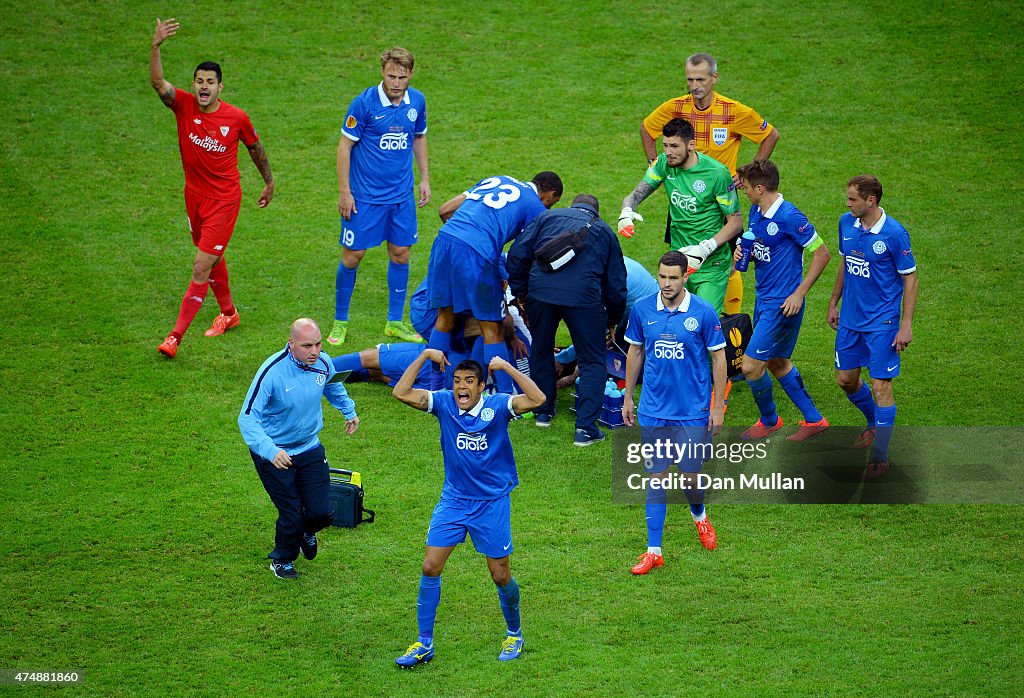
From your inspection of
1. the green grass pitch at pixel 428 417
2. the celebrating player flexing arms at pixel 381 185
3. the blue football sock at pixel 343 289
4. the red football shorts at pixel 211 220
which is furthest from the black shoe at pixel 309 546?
the red football shorts at pixel 211 220

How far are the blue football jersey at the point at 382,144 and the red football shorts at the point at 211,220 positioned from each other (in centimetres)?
121

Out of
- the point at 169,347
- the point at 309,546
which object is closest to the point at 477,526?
the point at 309,546

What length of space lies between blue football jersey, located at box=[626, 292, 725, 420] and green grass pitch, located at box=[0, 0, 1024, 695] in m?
1.06

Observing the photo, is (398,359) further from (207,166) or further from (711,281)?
(711,281)

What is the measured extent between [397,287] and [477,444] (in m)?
4.63

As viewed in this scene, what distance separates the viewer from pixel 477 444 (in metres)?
6.78

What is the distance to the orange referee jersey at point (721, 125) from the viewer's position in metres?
10.7

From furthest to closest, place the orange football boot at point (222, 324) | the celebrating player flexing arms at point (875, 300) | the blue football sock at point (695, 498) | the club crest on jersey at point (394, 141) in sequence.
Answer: the orange football boot at point (222, 324) < the club crest on jersey at point (394, 141) < the celebrating player flexing arms at point (875, 300) < the blue football sock at point (695, 498)

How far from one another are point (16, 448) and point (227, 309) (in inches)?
102

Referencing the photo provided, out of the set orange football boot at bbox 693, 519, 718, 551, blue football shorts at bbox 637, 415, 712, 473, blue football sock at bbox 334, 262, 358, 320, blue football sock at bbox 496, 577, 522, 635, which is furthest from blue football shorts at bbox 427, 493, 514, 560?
blue football sock at bbox 334, 262, 358, 320

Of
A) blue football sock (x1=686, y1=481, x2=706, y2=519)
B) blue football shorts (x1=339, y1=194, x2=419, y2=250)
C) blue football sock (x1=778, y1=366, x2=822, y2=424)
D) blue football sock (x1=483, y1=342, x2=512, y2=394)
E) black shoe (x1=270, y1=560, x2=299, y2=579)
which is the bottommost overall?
black shoe (x1=270, y1=560, x2=299, y2=579)

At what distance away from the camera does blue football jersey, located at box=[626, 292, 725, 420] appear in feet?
25.6

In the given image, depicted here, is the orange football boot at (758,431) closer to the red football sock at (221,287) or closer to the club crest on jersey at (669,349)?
the club crest on jersey at (669,349)

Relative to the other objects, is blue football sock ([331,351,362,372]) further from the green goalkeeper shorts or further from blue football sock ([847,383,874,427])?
blue football sock ([847,383,874,427])
